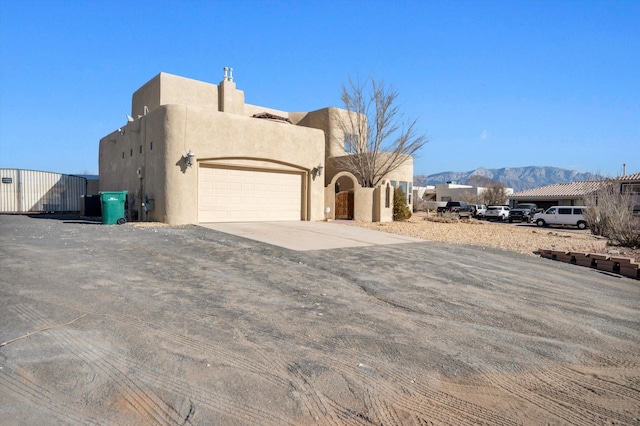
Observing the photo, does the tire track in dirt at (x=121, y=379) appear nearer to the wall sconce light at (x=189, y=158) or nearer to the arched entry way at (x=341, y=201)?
the wall sconce light at (x=189, y=158)

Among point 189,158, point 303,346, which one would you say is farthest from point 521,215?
point 303,346

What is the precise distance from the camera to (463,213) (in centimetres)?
3925

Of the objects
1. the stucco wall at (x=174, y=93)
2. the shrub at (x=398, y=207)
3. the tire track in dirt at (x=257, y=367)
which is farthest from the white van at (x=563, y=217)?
the tire track in dirt at (x=257, y=367)

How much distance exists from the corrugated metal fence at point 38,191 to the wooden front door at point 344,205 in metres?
15.9

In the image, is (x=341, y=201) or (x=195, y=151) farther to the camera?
(x=341, y=201)

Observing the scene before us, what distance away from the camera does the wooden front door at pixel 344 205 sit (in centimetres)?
2233

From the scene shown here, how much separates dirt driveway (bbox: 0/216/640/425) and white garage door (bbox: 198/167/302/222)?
330 inches

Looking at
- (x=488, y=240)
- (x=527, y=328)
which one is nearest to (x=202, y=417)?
(x=527, y=328)

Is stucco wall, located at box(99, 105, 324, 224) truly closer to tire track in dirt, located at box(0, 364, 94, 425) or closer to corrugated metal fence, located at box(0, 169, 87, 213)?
corrugated metal fence, located at box(0, 169, 87, 213)

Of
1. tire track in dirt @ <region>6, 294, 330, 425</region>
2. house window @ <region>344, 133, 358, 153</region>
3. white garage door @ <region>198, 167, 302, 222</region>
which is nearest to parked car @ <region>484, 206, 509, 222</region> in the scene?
house window @ <region>344, 133, 358, 153</region>

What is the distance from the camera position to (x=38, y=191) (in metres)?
25.7

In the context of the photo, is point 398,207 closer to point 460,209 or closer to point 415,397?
point 460,209

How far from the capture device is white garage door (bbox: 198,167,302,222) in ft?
53.7

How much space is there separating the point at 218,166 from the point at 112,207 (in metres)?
4.42
